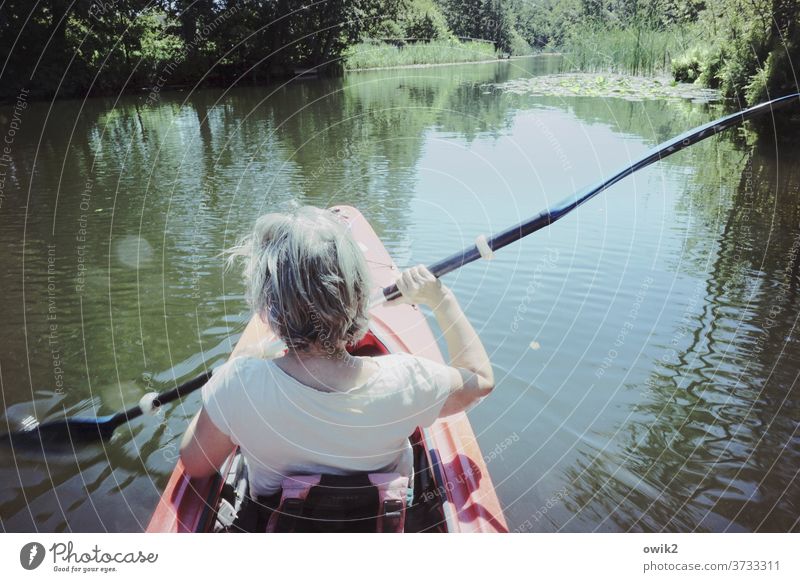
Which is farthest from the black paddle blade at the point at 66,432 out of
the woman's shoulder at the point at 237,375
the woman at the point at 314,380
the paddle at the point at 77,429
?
the woman's shoulder at the point at 237,375

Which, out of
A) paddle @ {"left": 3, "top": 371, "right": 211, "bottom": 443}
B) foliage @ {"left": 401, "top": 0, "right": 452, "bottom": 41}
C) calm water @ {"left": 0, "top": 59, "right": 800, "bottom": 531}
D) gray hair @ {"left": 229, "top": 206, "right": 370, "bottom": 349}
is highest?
foliage @ {"left": 401, "top": 0, "right": 452, "bottom": 41}

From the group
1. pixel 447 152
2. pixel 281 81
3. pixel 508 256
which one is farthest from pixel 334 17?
pixel 281 81

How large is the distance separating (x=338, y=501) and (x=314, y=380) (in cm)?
24

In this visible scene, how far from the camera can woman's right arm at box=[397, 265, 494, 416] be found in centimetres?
112

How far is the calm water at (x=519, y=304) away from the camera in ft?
6.12

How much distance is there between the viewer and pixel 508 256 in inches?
139

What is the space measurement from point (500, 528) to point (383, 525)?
0.30m

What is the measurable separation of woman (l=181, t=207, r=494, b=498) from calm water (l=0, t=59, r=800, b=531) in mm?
907

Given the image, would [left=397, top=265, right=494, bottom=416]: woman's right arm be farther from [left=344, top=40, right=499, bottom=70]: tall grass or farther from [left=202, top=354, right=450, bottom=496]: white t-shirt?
[left=344, top=40, right=499, bottom=70]: tall grass

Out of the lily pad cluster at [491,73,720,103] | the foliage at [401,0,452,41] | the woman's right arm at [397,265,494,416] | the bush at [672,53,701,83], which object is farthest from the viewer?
the lily pad cluster at [491,73,720,103]

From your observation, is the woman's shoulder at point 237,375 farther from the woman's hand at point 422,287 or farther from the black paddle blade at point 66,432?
the black paddle blade at point 66,432

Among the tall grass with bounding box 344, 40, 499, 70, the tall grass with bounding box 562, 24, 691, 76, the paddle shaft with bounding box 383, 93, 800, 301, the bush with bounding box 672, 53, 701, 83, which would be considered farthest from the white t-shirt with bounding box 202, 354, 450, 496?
the bush with bounding box 672, 53, 701, 83

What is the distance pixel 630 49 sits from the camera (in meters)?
7.64

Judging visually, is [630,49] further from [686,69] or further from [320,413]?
[320,413]
